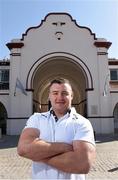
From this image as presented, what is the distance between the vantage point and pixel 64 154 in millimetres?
2600

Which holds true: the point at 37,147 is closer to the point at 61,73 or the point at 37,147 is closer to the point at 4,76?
the point at 4,76

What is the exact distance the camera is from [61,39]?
26.6 metres

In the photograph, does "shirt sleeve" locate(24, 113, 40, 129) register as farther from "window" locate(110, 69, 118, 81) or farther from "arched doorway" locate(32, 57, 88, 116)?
"window" locate(110, 69, 118, 81)

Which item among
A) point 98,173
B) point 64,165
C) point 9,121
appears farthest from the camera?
point 9,121

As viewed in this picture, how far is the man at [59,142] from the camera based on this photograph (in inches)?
102

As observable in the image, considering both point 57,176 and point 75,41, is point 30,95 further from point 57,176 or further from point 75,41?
point 57,176

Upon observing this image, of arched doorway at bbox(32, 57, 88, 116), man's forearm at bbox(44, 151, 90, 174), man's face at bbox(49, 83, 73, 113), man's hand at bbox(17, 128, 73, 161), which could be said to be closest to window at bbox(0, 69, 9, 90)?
arched doorway at bbox(32, 57, 88, 116)

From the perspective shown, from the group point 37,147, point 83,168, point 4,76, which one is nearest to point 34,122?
point 37,147

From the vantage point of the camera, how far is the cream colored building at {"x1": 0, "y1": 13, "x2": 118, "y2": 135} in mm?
25594

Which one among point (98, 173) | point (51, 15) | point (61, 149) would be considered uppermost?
point (51, 15)

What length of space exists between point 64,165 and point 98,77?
23911 mm

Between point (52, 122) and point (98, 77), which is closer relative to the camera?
point (52, 122)

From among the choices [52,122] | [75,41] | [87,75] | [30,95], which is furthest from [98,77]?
[52,122]

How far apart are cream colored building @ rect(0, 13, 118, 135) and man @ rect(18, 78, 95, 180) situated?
74.6 feet
